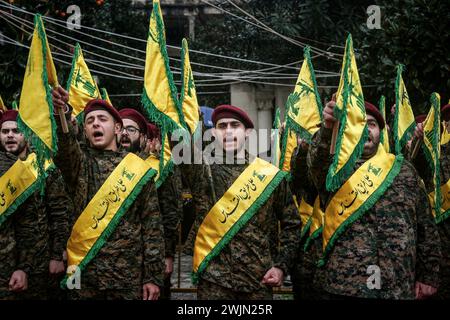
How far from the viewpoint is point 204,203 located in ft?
15.3

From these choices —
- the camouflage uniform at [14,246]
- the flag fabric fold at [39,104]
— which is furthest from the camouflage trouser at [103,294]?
the flag fabric fold at [39,104]

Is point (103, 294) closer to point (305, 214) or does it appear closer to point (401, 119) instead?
point (305, 214)

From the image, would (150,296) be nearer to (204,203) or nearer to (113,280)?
(113,280)

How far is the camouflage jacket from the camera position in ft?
15.7

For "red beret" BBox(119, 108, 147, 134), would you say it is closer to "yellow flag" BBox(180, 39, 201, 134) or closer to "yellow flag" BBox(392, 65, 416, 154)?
"yellow flag" BBox(180, 39, 201, 134)

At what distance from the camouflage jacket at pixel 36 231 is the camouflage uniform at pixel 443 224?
9.32ft

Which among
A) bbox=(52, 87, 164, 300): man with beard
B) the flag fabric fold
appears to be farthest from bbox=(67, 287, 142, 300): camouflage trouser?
the flag fabric fold

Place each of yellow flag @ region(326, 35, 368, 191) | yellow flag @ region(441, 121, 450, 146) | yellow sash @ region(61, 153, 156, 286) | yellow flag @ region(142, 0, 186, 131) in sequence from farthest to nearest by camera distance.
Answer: yellow flag @ region(441, 121, 450, 146), yellow flag @ region(142, 0, 186, 131), yellow sash @ region(61, 153, 156, 286), yellow flag @ region(326, 35, 368, 191)

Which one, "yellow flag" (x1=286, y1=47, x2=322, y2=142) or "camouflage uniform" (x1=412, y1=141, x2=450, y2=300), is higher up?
"yellow flag" (x1=286, y1=47, x2=322, y2=142)

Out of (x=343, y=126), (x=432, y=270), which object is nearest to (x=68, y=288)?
(x=343, y=126)

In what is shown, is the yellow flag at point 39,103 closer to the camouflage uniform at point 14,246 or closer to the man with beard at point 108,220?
the man with beard at point 108,220

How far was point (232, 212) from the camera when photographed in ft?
14.9

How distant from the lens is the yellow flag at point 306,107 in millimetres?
5395
